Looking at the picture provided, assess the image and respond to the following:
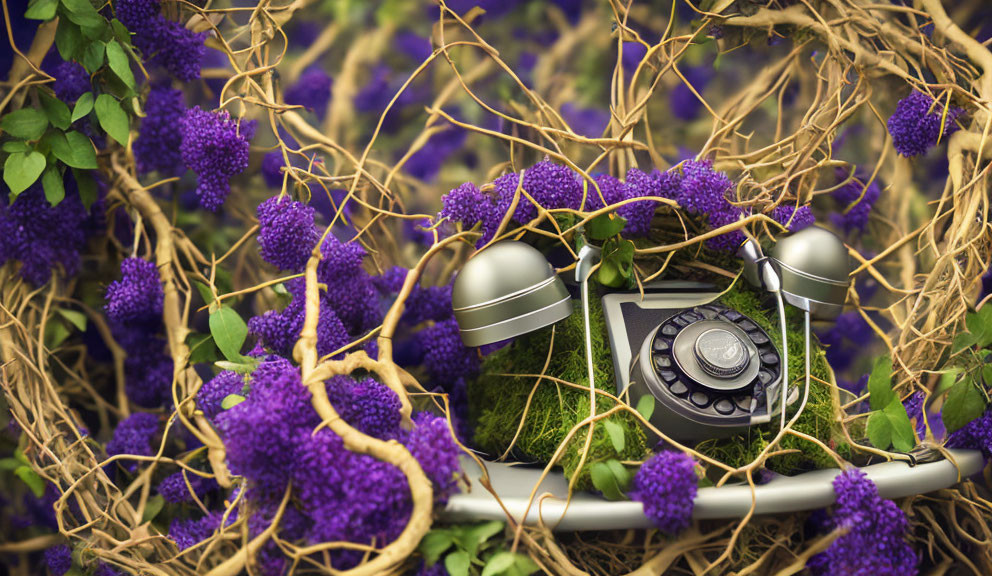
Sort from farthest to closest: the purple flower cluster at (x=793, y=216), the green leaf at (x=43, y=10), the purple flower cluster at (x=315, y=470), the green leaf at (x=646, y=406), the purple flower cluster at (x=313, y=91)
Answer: the purple flower cluster at (x=313, y=91)
the purple flower cluster at (x=793, y=216)
the green leaf at (x=43, y=10)
the green leaf at (x=646, y=406)
the purple flower cluster at (x=315, y=470)

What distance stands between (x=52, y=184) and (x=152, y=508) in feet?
1.42

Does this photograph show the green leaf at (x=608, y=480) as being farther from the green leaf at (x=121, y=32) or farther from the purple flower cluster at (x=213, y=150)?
the green leaf at (x=121, y=32)

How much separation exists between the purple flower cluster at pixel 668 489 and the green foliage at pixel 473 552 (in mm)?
126

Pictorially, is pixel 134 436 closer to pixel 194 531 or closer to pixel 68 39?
pixel 194 531

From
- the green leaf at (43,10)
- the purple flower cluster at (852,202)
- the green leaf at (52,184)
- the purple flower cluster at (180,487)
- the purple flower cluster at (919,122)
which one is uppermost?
the purple flower cluster at (919,122)

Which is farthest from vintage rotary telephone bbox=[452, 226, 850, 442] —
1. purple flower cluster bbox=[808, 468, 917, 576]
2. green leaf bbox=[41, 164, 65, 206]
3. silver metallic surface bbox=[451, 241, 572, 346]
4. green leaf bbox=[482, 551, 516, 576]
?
green leaf bbox=[41, 164, 65, 206]

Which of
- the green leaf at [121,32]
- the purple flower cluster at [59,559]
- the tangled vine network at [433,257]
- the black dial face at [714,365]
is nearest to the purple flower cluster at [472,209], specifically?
the tangled vine network at [433,257]

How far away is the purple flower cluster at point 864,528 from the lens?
752 millimetres

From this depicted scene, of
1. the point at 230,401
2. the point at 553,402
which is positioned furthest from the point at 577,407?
the point at 230,401

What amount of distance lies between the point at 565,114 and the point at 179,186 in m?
0.57

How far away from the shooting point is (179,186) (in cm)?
112

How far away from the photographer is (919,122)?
1.04 meters

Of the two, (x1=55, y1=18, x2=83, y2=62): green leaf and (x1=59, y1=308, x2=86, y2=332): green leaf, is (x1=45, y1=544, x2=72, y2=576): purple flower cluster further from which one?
(x1=55, y1=18, x2=83, y2=62): green leaf

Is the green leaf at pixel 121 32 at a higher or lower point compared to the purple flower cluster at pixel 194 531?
higher
